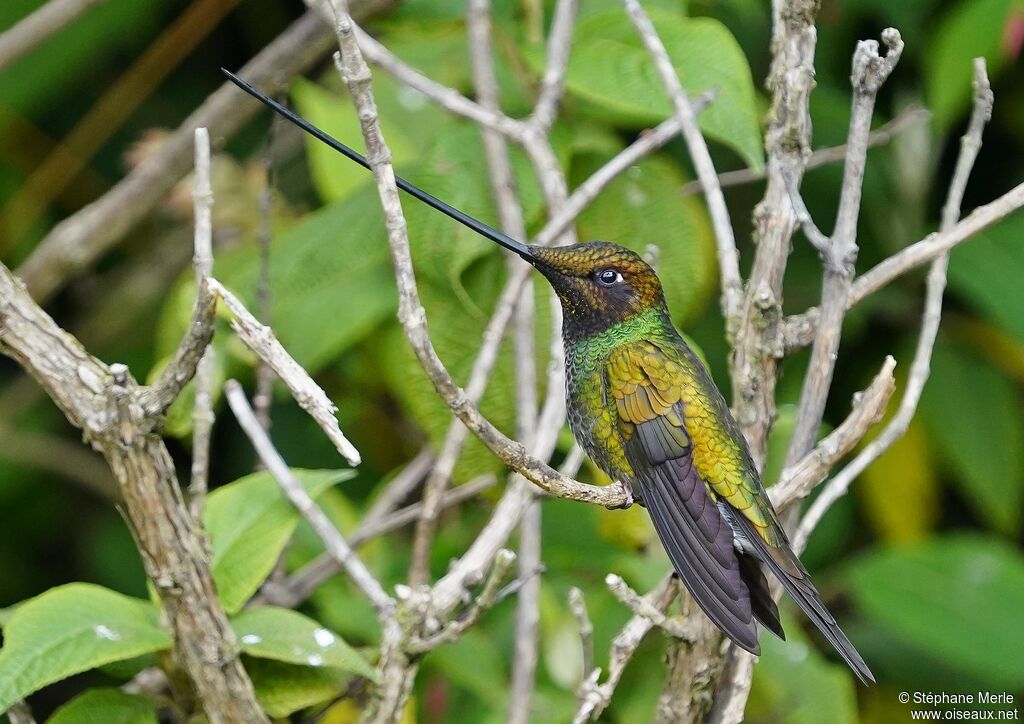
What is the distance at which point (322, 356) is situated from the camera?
246 cm

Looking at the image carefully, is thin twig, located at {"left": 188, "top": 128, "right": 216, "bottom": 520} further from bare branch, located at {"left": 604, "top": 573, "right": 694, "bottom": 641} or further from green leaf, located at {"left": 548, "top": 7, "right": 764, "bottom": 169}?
green leaf, located at {"left": 548, "top": 7, "right": 764, "bottom": 169}

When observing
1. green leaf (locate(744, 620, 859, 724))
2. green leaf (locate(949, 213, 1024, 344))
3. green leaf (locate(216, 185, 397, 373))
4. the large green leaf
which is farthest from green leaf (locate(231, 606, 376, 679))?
→ the large green leaf

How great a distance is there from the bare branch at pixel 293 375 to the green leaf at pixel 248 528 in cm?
52

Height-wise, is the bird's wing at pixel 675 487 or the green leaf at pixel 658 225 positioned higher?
the green leaf at pixel 658 225

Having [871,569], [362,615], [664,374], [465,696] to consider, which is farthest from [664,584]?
[871,569]

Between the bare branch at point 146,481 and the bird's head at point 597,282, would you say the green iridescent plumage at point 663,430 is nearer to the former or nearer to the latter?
the bird's head at point 597,282

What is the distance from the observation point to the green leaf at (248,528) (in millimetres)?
1807

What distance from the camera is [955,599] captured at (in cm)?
287

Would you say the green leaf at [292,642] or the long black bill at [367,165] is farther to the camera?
the green leaf at [292,642]

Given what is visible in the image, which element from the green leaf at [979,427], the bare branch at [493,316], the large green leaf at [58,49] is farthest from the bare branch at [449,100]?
the green leaf at [979,427]

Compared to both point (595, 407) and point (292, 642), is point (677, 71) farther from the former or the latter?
point (292, 642)

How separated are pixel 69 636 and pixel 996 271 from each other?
250cm

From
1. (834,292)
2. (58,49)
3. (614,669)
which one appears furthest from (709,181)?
(58,49)

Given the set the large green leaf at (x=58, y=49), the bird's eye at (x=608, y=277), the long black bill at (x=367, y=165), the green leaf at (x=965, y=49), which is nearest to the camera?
the long black bill at (x=367, y=165)
